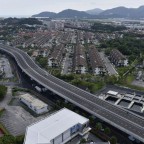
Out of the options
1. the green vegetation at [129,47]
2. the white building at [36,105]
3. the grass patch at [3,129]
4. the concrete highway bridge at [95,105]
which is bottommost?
the grass patch at [3,129]

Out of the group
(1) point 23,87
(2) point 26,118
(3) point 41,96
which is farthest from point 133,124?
(1) point 23,87

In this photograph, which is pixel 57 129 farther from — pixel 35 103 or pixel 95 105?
pixel 35 103

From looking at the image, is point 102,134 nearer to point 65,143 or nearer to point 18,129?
point 65,143

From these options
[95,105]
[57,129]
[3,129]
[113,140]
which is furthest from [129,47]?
[57,129]

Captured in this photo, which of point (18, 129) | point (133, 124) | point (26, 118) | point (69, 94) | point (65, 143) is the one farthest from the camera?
point (69, 94)

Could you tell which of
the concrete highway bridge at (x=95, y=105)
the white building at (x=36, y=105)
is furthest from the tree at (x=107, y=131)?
the white building at (x=36, y=105)

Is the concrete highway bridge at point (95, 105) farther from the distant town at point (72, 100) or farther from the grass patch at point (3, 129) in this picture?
the grass patch at point (3, 129)
